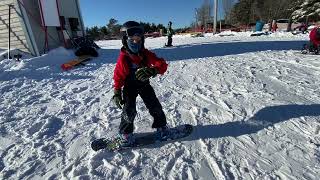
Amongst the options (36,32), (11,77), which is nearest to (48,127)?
(11,77)

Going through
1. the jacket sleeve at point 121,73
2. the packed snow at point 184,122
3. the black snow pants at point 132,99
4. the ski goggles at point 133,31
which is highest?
the ski goggles at point 133,31

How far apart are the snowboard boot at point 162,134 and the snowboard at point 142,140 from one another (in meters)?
0.03

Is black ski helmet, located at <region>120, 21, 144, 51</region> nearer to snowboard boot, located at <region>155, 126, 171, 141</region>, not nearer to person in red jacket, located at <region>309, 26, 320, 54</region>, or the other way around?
snowboard boot, located at <region>155, 126, 171, 141</region>

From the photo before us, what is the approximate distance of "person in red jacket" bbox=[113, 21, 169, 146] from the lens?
12.7ft

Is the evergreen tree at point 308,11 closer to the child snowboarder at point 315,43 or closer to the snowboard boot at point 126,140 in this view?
the child snowboarder at point 315,43

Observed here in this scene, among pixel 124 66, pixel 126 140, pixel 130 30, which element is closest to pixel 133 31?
pixel 130 30

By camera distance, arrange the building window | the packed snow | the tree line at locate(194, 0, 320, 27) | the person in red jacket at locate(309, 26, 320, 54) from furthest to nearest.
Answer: the tree line at locate(194, 0, 320, 27) → the building window → the person in red jacket at locate(309, 26, 320, 54) → the packed snow

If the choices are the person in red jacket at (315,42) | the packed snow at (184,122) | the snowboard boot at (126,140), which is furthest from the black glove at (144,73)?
the person in red jacket at (315,42)

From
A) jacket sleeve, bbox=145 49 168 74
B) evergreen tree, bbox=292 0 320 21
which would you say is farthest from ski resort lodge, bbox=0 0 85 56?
evergreen tree, bbox=292 0 320 21

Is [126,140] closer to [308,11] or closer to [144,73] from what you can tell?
[144,73]

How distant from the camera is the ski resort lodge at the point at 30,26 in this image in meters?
13.0

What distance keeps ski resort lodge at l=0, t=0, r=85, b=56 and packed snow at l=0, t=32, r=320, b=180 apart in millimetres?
5065

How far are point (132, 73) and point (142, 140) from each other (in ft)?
3.24

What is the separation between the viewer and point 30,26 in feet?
43.5
